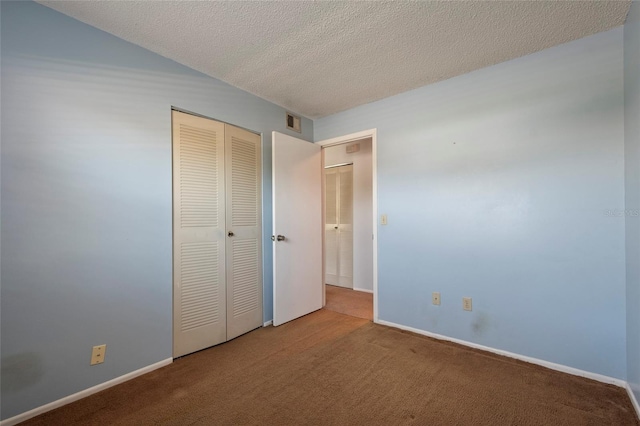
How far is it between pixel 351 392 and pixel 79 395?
5.52ft

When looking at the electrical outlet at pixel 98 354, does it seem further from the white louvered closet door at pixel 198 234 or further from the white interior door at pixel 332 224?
the white interior door at pixel 332 224

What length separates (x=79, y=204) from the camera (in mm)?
1694

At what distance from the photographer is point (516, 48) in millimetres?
2045

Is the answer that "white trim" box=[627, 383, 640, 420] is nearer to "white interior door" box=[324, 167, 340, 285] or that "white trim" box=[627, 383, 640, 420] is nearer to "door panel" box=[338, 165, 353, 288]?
"door panel" box=[338, 165, 353, 288]

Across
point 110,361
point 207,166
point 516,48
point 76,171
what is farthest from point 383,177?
point 110,361

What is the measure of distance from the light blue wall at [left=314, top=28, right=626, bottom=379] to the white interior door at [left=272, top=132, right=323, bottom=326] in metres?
0.82

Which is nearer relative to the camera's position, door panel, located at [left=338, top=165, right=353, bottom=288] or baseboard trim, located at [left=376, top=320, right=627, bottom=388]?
baseboard trim, located at [left=376, top=320, right=627, bottom=388]

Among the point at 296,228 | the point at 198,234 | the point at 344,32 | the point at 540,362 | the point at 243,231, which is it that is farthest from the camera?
the point at 296,228

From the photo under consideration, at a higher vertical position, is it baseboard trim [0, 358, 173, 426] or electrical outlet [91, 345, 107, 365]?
electrical outlet [91, 345, 107, 365]

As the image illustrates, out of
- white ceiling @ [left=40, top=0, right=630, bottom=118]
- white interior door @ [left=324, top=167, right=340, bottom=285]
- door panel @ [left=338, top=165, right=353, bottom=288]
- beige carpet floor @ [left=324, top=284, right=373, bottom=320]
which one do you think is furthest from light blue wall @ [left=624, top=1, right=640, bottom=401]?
white interior door @ [left=324, top=167, right=340, bottom=285]

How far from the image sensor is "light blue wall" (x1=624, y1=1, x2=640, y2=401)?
1.54 metres

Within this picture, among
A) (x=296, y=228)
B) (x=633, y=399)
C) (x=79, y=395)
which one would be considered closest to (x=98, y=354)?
(x=79, y=395)

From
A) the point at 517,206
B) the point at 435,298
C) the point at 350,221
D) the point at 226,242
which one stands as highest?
the point at 517,206

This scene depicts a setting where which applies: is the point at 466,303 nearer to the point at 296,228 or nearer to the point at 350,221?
the point at 296,228
